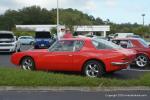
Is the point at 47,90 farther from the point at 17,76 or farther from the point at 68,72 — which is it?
the point at 68,72

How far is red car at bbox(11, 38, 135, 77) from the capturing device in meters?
14.3

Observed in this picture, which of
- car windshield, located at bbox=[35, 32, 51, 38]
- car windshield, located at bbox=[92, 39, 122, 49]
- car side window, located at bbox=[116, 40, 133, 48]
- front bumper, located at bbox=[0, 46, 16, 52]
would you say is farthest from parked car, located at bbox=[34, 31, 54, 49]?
car windshield, located at bbox=[92, 39, 122, 49]

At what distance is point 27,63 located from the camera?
15586 mm

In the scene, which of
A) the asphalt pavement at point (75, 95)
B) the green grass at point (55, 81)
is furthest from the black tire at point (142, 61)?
the asphalt pavement at point (75, 95)

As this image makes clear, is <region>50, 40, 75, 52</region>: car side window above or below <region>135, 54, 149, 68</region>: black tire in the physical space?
above

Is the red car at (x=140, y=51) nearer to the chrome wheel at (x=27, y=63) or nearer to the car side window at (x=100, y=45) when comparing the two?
the car side window at (x=100, y=45)

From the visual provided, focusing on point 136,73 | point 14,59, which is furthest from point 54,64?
point 136,73

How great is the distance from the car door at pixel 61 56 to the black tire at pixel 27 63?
65cm

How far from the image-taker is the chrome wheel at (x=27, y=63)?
50.6 ft

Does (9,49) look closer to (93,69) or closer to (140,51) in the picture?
(140,51)

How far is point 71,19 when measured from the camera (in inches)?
2987

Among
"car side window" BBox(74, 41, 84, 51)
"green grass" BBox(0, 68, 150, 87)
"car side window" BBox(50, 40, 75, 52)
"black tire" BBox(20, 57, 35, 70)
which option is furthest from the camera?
"black tire" BBox(20, 57, 35, 70)

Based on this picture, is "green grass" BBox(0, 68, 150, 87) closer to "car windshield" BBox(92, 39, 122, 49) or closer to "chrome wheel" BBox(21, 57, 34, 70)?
"car windshield" BBox(92, 39, 122, 49)

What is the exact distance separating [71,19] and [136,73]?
198 feet
